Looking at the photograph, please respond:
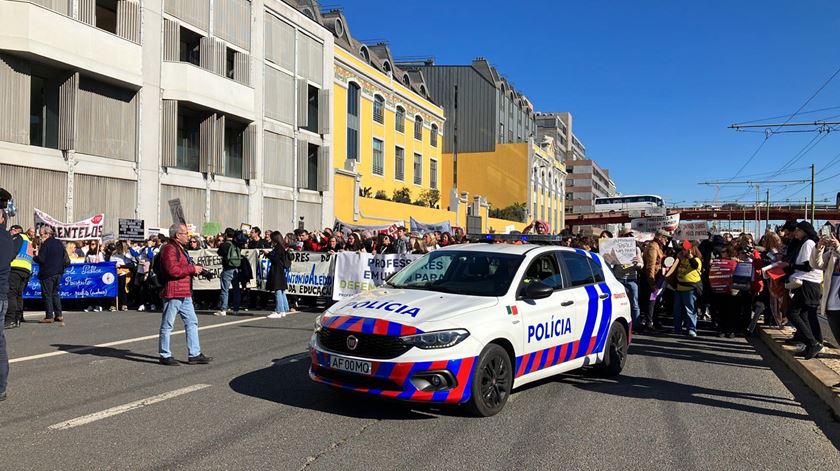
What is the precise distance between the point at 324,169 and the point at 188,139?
9765 millimetres

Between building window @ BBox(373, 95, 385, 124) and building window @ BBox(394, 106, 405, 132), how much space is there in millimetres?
2769

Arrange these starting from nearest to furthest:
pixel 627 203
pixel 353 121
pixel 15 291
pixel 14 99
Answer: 1. pixel 15 291
2. pixel 14 99
3. pixel 353 121
4. pixel 627 203

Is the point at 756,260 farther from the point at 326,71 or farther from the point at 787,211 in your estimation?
the point at 787,211

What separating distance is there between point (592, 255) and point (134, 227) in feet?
49.1

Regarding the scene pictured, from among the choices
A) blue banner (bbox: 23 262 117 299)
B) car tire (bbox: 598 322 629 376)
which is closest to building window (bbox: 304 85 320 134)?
blue banner (bbox: 23 262 117 299)

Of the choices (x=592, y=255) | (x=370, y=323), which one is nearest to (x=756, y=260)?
(x=592, y=255)

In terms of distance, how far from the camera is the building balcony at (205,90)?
A: 25.6m

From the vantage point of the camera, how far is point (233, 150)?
31125 millimetres

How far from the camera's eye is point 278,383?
728 centimetres

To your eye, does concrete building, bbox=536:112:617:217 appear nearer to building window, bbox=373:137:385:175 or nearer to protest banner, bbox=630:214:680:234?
building window, bbox=373:137:385:175

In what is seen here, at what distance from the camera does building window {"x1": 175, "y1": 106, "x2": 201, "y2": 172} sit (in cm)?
2758

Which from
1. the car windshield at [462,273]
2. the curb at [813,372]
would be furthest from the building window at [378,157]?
the car windshield at [462,273]

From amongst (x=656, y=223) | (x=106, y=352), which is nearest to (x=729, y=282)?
(x=656, y=223)

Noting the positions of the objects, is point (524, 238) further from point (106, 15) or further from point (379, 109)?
point (379, 109)
